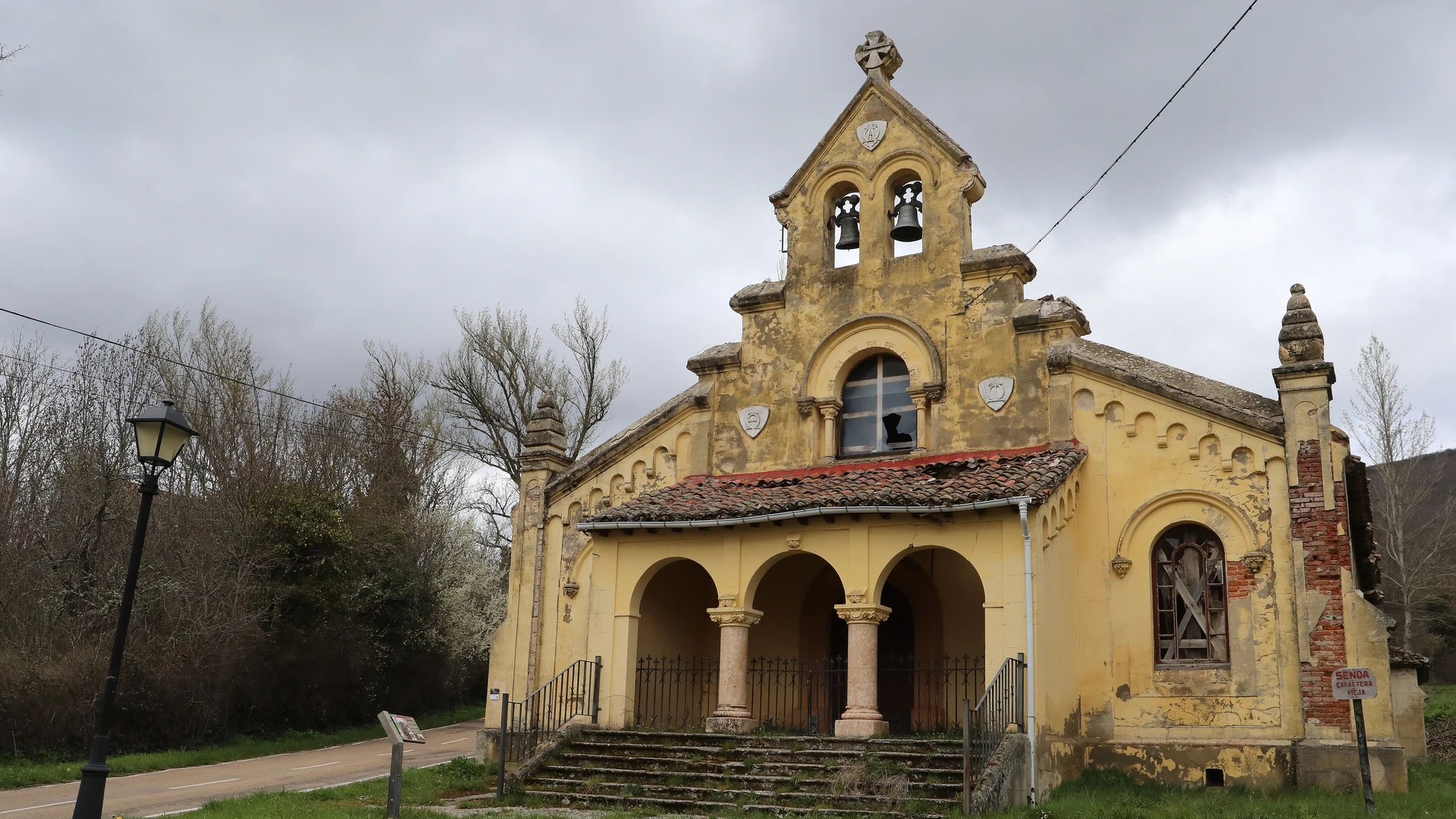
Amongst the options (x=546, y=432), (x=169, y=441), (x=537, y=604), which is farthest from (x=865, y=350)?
(x=169, y=441)

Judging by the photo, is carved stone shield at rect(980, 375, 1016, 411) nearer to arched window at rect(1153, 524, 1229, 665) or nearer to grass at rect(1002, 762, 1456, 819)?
arched window at rect(1153, 524, 1229, 665)

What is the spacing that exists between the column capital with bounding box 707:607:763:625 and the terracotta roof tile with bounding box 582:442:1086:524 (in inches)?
52.4

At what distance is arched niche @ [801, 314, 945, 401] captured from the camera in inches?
704

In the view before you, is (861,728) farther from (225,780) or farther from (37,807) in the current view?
(37,807)

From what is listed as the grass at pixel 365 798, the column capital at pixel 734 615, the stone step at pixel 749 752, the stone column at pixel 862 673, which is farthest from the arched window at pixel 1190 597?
the grass at pixel 365 798

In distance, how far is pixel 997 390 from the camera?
17.2 meters

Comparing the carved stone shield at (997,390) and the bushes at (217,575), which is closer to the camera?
the carved stone shield at (997,390)

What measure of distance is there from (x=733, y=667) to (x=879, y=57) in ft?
34.3

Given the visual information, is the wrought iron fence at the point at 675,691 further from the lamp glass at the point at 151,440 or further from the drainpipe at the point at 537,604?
the lamp glass at the point at 151,440

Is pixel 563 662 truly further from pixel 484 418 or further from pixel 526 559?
pixel 484 418

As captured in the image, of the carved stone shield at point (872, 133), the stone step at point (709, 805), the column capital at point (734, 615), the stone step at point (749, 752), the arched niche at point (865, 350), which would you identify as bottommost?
the stone step at point (709, 805)

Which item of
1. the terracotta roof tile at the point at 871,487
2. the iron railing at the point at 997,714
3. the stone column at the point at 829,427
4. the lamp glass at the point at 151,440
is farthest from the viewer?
the stone column at the point at 829,427

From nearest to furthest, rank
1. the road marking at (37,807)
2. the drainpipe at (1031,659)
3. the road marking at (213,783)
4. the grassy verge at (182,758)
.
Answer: the drainpipe at (1031,659)
the road marking at (37,807)
the road marking at (213,783)
the grassy verge at (182,758)

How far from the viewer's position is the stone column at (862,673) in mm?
14945
